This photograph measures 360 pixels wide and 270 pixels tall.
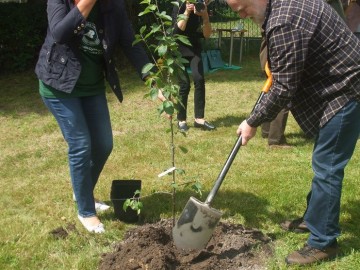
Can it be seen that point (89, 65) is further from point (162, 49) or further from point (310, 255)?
point (310, 255)

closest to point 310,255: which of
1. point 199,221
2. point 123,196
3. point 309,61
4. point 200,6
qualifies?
Answer: point 199,221

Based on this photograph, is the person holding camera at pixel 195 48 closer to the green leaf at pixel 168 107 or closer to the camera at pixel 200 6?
the camera at pixel 200 6

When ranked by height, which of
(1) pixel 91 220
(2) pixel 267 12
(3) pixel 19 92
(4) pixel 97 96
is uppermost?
(2) pixel 267 12

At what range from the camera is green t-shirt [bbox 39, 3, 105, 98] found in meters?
3.41

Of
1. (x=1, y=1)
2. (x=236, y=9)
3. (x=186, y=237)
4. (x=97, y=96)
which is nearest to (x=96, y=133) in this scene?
(x=97, y=96)

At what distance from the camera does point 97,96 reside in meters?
3.67

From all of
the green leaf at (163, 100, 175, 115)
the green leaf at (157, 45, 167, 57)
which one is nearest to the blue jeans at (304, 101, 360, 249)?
the green leaf at (163, 100, 175, 115)

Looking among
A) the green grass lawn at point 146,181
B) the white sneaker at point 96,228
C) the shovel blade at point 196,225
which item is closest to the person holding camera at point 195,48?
the green grass lawn at point 146,181

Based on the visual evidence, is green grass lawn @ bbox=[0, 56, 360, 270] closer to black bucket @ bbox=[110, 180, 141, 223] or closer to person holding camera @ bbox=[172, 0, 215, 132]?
black bucket @ bbox=[110, 180, 141, 223]

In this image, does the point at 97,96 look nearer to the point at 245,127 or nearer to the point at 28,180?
the point at 245,127

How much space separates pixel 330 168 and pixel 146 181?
219 centimetres

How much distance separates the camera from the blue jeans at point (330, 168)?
2.96m

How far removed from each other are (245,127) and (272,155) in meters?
2.59

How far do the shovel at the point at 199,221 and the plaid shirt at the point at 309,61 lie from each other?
33 centimetres
